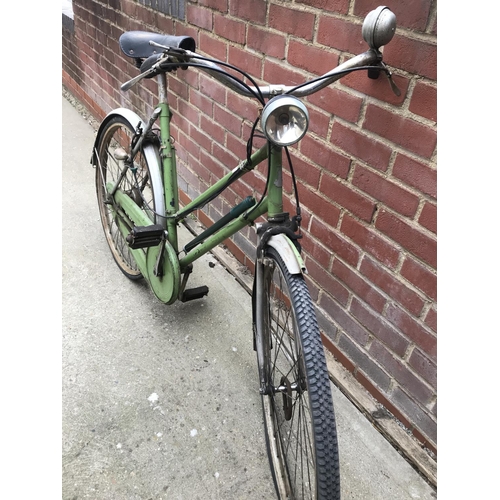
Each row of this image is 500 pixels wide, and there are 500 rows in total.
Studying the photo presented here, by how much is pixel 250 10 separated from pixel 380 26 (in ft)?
3.25

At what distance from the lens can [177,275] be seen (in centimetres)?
187

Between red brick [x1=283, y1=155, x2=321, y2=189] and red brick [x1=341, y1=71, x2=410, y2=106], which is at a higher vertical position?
red brick [x1=341, y1=71, x2=410, y2=106]

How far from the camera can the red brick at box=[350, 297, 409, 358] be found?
1.63 m

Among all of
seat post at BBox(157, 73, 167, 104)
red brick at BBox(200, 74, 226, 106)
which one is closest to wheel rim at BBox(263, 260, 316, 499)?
seat post at BBox(157, 73, 167, 104)

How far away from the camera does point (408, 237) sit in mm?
1494

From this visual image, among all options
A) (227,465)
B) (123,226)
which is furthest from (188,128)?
(227,465)

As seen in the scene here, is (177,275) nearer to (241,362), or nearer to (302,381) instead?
(241,362)

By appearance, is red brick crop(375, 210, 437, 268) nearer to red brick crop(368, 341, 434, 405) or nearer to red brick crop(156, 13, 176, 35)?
red brick crop(368, 341, 434, 405)

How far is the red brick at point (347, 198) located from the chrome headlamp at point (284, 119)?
614 millimetres

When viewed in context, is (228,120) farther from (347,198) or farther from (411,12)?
(411,12)

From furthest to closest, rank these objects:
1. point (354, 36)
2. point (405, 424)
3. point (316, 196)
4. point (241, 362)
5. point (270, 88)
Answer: point (241, 362), point (316, 196), point (405, 424), point (354, 36), point (270, 88)

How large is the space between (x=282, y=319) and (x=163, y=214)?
75 centimetres

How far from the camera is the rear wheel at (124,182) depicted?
6.35ft

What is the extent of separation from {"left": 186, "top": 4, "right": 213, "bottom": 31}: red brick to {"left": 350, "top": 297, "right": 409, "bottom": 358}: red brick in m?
1.60
